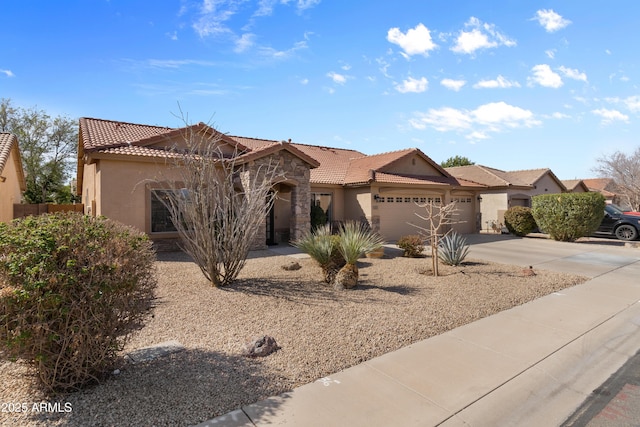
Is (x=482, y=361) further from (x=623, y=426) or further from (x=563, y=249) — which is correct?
(x=563, y=249)

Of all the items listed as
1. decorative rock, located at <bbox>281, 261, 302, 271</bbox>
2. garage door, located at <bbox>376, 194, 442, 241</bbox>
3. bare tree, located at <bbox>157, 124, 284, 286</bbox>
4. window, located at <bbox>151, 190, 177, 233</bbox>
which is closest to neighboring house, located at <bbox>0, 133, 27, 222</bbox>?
window, located at <bbox>151, 190, 177, 233</bbox>

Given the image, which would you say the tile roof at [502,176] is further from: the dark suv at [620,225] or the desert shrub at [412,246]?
the desert shrub at [412,246]

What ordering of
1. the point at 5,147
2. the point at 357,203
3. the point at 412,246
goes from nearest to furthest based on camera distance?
1. the point at 412,246
2. the point at 5,147
3. the point at 357,203

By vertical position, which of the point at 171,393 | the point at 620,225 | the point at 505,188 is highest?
the point at 505,188

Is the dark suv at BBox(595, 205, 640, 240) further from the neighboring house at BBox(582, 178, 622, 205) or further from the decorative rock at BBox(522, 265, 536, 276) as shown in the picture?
the neighboring house at BBox(582, 178, 622, 205)

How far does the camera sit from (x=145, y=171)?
42.7 ft

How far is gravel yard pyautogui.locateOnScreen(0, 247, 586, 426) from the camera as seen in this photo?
11.1 feet

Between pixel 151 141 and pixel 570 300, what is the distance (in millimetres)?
14456

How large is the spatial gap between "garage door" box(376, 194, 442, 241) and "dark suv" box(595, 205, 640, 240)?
387 inches

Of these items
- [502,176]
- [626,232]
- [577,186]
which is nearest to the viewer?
[626,232]

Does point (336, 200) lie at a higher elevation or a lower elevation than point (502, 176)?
lower

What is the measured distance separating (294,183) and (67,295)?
11675 millimetres

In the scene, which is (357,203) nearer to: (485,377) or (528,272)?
(528,272)

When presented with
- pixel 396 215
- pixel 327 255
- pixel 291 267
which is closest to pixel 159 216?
pixel 291 267
